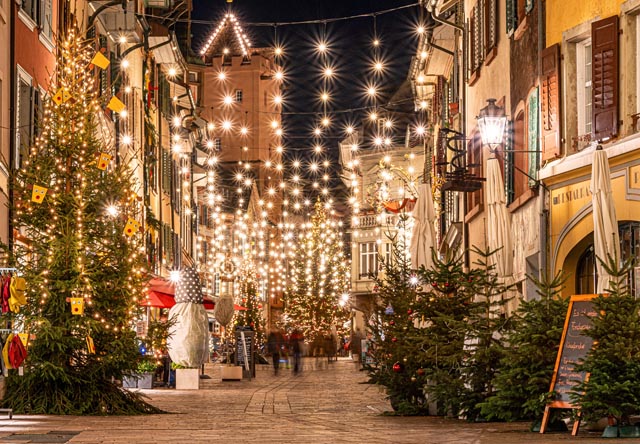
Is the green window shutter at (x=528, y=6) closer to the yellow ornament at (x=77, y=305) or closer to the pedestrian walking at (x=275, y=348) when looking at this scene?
the yellow ornament at (x=77, y=305)

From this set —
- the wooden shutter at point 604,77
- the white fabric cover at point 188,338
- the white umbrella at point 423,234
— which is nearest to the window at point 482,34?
the white umbrella at point 423,234

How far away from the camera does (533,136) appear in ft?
74.4

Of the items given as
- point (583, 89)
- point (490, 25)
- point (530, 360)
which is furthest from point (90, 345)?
point (490, 25)

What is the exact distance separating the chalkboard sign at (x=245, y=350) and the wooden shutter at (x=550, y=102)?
2090cm

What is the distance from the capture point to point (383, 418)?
64.7 feet

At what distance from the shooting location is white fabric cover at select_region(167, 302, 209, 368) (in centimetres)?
3250

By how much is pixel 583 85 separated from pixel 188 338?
14619 millimetres

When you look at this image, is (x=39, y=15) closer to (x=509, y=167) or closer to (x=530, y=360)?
(x=509, y=167)

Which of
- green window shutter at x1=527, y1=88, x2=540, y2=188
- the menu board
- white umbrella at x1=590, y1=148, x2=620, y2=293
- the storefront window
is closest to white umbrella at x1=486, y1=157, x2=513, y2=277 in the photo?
the storefront window

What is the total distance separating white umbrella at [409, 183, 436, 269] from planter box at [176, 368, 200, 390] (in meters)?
8.23

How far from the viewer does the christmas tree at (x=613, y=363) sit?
46.2 feet

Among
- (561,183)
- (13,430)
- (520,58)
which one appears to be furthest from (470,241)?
(13,430)

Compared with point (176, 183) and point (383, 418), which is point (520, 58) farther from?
point (176, 183)

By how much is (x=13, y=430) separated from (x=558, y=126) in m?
10.0
